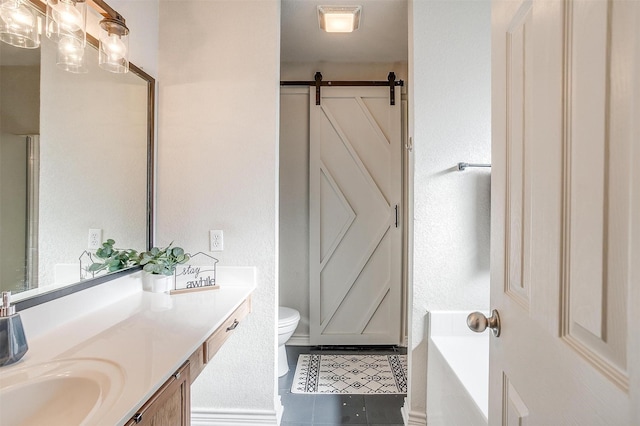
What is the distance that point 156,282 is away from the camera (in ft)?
5.69

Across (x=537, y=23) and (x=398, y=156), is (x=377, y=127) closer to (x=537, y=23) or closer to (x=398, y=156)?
(x=398, y=156)

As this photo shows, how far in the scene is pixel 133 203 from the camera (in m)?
1.72

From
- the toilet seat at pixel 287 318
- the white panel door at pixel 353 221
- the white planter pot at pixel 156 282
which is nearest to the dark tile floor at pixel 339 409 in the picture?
the toilet seat at pixel 287 318

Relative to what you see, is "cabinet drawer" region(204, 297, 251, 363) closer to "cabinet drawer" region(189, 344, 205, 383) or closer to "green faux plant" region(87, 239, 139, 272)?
"cabinet drawer" region(189, 344, 205, 383)

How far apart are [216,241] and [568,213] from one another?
168cm

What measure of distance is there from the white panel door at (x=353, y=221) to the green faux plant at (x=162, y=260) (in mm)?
1341

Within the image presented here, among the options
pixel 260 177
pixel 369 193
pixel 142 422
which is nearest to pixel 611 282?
pixel 142 422

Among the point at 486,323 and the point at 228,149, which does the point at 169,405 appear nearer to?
the point at 486,323

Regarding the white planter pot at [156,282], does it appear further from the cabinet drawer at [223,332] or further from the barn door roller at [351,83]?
the barn door roller at [351,83]

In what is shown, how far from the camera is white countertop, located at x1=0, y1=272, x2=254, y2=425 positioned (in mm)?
824

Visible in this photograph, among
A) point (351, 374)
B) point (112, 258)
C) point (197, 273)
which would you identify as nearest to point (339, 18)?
point (197, 273)

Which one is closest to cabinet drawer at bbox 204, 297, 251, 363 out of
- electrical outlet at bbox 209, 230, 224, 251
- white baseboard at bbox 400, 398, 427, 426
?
electrical outlet at bbox 209, 230, 224, 251

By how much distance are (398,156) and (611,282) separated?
254 centimetres

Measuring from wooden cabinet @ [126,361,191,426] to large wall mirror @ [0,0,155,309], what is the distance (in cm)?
57
